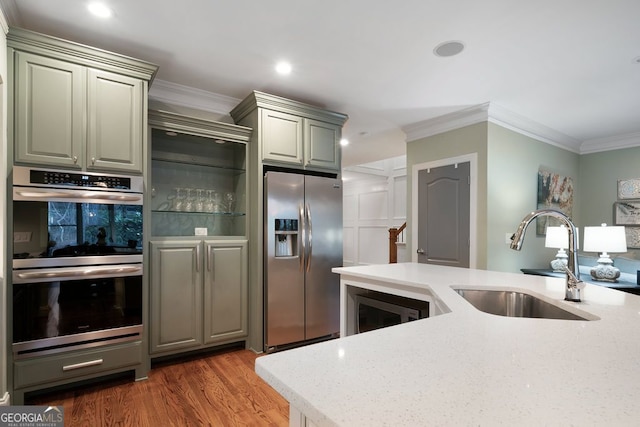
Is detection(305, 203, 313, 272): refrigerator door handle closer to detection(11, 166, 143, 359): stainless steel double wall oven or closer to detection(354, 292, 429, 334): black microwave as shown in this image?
detection(354, 292, 429, 334): black microwave

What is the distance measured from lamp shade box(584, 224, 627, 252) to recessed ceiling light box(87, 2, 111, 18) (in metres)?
4.61

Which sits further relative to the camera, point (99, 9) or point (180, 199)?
point (180, 199)

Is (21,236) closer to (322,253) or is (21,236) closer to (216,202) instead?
(216,202)

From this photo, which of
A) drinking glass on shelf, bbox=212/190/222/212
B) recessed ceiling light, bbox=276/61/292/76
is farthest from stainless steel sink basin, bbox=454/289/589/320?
drinking glass on shelf, bbox=212/190/222/212

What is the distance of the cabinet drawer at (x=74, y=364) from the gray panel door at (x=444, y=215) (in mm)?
3208

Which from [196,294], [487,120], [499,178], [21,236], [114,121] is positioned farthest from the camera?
[499,178]

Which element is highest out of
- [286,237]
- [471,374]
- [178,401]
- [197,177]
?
[197,177]

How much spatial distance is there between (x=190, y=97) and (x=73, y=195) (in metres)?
1.49

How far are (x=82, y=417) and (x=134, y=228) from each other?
1.19m

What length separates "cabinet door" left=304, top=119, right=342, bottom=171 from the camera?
3340 millimetres

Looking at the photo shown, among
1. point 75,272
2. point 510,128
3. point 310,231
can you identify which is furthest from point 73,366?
point 510,128

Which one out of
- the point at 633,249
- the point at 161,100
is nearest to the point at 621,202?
the point at 633,249

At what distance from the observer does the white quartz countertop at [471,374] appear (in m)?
0.54

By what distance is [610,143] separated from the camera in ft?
15.3
